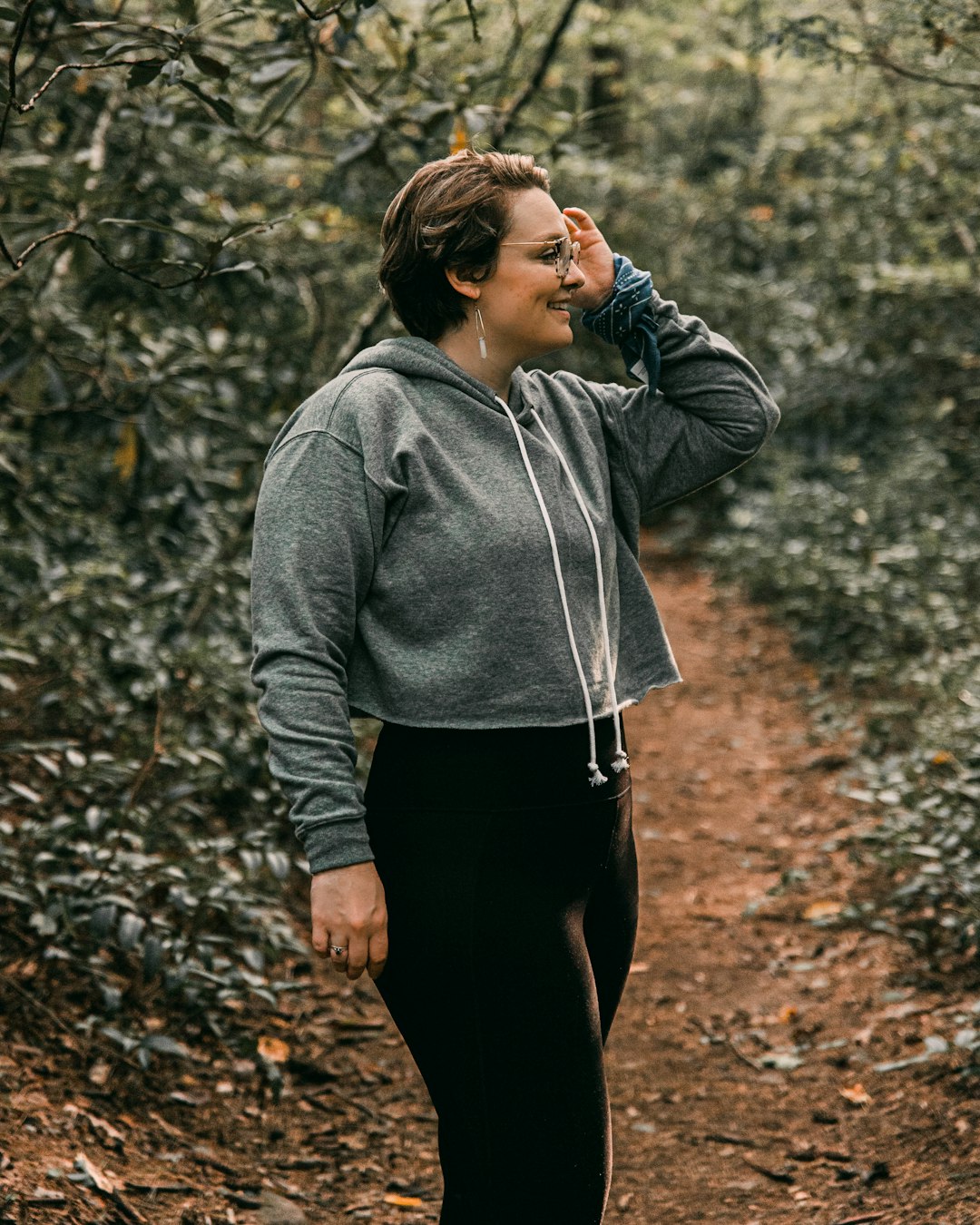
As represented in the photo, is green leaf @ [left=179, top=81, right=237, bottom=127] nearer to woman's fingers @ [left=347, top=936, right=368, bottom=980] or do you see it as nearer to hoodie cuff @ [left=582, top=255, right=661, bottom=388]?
hoodie cuff @ [left=582, top=255, right=661, bottom=388]

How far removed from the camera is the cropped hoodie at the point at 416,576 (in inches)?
71.4

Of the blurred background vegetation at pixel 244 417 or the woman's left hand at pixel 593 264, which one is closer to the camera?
the woman's left hand at pixel 593 264

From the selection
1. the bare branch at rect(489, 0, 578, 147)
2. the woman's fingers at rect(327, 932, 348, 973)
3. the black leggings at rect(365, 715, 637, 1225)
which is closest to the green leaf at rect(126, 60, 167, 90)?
the black leggings at rect(365, 715, 637, 1225)

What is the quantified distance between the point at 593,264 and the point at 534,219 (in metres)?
0.23

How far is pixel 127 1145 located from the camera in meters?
2.99

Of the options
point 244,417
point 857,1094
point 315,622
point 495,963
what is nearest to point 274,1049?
point 857,1094

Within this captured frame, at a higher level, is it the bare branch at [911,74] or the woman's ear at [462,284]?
the bare branch at [911,74]

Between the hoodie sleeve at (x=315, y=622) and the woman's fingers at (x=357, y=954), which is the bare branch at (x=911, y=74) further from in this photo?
the woman's fingers at (x=357, y=954)

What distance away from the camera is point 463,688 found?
1.88 metres

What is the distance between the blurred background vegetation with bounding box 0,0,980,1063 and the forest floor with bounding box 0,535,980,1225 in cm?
18

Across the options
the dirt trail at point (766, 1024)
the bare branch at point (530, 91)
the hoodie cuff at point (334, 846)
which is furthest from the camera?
the bare branch at point (530, 91)

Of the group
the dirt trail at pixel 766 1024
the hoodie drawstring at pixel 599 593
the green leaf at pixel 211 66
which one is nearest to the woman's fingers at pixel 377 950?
the hoodie drawstring at pixel 599 593

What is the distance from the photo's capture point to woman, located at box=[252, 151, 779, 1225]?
72.1 inches

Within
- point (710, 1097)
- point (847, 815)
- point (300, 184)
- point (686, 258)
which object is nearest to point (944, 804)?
point (847, 815)
